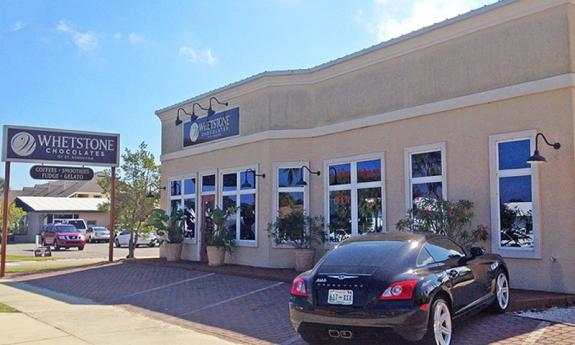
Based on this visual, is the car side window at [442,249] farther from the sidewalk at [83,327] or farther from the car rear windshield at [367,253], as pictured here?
the sidewalk at [83,327]

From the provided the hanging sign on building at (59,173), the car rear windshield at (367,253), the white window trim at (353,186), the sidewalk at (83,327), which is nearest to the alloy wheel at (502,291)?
the car rear windshield at (367,253)

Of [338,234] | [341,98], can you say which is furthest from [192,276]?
[341,98]

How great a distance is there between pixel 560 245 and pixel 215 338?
6548mm

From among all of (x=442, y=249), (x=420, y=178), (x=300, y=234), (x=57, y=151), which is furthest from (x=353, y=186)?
(x=57, y=151)

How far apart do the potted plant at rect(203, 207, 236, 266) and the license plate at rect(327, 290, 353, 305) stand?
1047cm

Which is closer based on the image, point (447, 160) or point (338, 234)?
point (447, 160)

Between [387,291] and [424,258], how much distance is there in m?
0.91

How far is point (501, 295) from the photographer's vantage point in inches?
332

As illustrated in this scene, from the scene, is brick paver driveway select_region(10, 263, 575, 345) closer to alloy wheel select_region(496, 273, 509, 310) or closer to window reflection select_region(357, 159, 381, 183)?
alloy wheel select_region(496, 273, 509, 310)

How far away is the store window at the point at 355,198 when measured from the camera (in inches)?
535

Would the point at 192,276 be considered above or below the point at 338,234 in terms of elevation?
below

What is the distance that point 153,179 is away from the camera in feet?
76.5

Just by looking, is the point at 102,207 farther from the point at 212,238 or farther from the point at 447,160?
the point at 447,160

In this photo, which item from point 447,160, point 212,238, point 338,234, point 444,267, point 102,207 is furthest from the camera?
point 102,207
